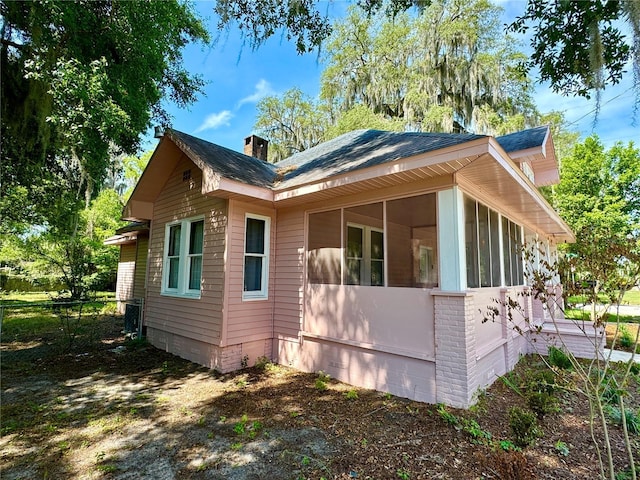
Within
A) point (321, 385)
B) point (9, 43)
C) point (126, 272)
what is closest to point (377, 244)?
point (321, 385)

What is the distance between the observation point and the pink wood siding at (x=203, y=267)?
19.4 feet

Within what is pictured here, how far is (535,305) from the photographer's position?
8.32 m

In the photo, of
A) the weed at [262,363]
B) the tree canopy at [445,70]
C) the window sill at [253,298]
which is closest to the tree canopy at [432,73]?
the tree canopy at [445,70]

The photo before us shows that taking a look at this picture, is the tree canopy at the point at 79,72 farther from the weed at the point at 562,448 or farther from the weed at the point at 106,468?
the weed at the point at 562,448

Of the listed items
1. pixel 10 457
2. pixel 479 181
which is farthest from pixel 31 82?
pixel 479 181

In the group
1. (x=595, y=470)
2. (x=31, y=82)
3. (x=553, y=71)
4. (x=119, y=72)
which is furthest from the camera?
(x=119, y=72)

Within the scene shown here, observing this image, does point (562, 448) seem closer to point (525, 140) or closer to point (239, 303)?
point (239, 303)

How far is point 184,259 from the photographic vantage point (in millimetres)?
6922

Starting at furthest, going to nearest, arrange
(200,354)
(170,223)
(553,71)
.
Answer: (170,223)
(200,354)
(553,71)

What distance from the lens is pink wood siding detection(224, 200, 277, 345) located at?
5.71m

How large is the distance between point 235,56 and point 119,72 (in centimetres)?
313

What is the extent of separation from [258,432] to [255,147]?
804 centimetres

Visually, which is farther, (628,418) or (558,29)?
(628,418)

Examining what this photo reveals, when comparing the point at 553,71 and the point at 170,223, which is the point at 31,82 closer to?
the point at 170,223
